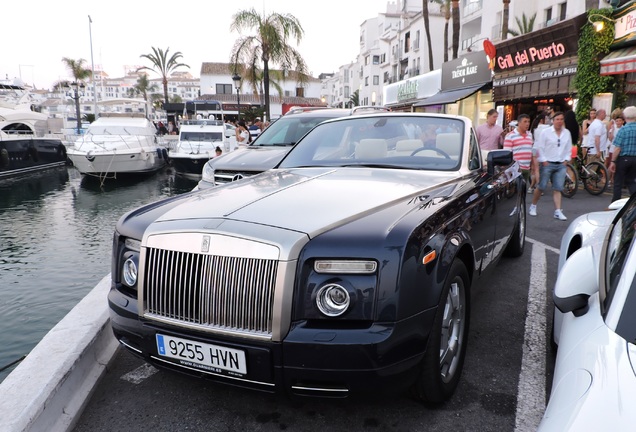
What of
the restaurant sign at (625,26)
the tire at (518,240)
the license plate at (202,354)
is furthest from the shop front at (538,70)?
the license plate at (202,354)

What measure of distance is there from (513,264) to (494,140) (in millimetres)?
3959

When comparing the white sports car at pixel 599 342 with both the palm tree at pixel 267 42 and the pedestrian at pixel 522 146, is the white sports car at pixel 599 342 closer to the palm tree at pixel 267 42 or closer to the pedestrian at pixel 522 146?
the pedestrian at pixel 522 146

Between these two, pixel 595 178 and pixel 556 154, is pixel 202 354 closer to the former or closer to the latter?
pixel 556 154

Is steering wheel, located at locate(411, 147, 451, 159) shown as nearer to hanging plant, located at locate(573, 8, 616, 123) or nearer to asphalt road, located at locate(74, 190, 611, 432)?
asphalt road, located at locate(74, 190, 611, 432)

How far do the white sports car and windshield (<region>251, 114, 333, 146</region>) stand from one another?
626 centimetres

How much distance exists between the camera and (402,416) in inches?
99.9

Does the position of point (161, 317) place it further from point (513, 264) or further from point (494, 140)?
point (494, 140)

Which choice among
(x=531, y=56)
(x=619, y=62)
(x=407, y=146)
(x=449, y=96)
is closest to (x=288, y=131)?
(x=407, y=146)

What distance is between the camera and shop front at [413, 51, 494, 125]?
71.8 ft

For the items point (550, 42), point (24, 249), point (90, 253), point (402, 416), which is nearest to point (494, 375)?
point (402, 416)

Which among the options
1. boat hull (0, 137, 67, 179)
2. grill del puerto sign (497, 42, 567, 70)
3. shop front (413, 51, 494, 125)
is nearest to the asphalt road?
grill del puerto sign (497, 42, 567, 70)

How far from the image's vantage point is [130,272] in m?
2.64

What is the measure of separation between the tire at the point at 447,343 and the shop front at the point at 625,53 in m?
12.1

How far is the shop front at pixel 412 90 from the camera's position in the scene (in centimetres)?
2722
